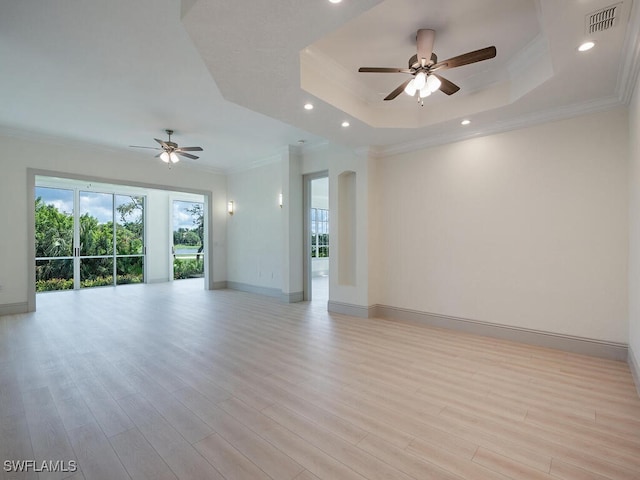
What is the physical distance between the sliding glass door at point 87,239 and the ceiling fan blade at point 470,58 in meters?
9.87

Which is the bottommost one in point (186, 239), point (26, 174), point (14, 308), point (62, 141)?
point (14, 308)

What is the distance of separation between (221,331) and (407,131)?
3980 mm

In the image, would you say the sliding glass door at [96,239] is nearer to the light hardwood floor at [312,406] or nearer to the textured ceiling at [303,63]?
the textured ceiling at [303,63]

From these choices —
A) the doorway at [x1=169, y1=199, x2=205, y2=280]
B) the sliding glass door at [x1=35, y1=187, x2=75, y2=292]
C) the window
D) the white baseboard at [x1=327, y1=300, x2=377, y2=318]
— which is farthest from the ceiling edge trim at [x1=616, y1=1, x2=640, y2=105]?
the sliding glass door at [x1=35, y1=187, x2=75, y2=292]

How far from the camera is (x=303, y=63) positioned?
314 centimetres

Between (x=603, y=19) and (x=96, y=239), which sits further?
(x=96, y=239)

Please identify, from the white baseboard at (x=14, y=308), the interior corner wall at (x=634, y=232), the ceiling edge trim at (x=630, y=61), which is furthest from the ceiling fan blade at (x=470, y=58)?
the white baseboard at (x=14, y=308)

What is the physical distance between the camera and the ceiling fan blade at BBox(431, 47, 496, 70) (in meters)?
2.43

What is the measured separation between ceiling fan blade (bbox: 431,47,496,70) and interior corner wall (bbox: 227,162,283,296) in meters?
4.77

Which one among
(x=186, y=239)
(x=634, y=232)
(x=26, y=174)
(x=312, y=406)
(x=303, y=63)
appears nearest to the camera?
(x=312, y=406)

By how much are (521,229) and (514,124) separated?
1.36 meters

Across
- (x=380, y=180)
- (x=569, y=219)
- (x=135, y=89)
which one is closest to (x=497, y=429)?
(x=569, y=219)

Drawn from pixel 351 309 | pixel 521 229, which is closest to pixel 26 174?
pixel 351 309

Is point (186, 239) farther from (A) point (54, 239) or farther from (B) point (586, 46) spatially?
(B) point (586, 46)
